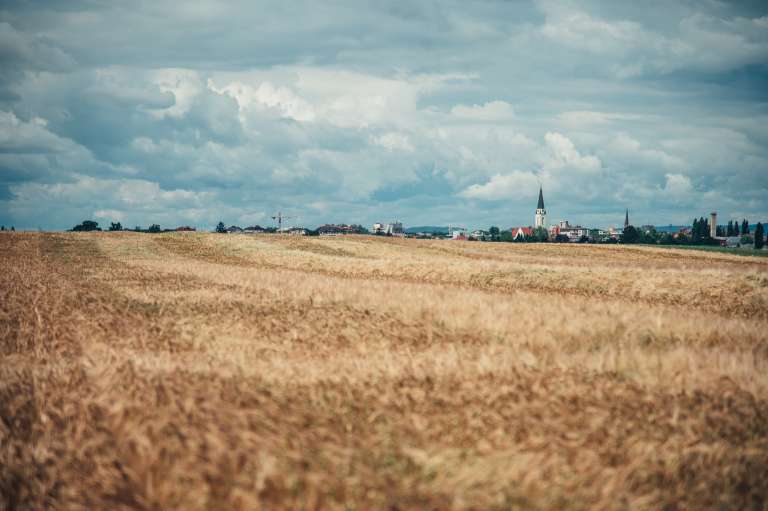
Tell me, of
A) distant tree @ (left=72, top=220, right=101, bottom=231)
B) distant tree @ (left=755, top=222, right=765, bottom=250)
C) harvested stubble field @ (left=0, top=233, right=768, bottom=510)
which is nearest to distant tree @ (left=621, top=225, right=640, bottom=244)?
distant tree @ (left=755, top=222, right=765, bottom=250)

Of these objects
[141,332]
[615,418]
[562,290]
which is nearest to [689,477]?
[615,418]

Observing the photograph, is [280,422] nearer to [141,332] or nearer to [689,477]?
[689,477]

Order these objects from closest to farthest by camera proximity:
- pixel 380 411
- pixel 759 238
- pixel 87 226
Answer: pixel 380 411
pixel 87 226
pixel 759 238

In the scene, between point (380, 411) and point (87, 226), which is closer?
point (380, 411)

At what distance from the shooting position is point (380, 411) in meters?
7.16

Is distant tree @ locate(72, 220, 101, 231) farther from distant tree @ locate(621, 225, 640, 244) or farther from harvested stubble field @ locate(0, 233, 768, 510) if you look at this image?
distant tree @ locate(621, 225, 640, 244)

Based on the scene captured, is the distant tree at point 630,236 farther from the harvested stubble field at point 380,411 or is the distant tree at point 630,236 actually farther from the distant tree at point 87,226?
the harvested stubble field at point 380,411

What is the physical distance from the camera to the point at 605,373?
30.7 ft

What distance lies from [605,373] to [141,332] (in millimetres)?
9746

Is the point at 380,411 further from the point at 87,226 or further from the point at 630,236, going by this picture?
the point at 630,236

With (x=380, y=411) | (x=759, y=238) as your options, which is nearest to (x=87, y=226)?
(x=380, y=411)

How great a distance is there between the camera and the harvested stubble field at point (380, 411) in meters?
5.54

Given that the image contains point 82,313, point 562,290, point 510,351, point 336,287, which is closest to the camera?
point 510,351

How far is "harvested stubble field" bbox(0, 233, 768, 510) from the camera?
5535mm
